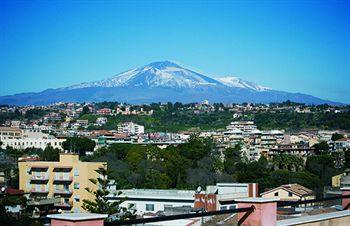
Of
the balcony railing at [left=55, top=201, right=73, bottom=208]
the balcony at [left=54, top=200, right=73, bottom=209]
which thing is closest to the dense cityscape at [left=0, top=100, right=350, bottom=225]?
the balcony railing at [left=55, top=201, right=73, bottom=208]

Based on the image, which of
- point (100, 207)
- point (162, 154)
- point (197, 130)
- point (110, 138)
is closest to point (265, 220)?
point (100, 207)

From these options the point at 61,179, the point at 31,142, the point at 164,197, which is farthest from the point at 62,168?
the point at 31,142

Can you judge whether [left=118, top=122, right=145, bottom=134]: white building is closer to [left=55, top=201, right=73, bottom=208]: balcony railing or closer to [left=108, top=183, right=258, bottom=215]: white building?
[left=55, top=201, right=73, bottom=208]: balcony railing

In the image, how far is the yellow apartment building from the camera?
34875mm

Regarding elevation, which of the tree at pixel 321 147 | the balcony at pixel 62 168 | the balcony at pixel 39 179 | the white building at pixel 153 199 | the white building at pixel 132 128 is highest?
the white building at pixel 132 128

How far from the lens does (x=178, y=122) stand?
14850 cm

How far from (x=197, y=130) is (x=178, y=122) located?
13904mm

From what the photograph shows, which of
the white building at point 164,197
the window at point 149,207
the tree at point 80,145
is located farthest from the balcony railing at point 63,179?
the tree at point 80,145

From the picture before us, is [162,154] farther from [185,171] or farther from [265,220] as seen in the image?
[265,220]

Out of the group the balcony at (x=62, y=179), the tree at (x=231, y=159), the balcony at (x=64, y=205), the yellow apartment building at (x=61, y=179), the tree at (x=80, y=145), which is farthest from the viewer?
the tree at (x=80, y=145)

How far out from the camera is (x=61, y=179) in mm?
36625

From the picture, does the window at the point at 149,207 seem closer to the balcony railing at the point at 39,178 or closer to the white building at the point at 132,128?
→ the balcony railing at the point at 39,178

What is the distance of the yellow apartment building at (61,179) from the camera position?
3488 cm

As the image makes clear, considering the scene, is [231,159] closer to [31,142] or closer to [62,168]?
[62,168]
